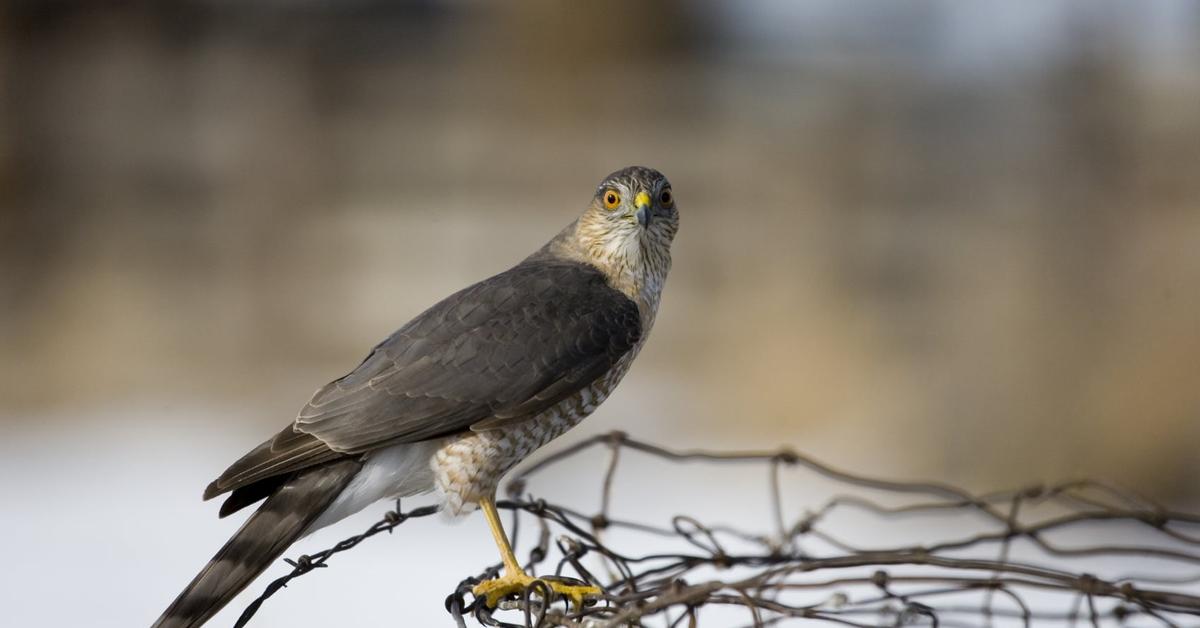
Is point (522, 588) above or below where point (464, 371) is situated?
below

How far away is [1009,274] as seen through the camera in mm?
8125

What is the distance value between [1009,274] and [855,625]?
6.58 meters

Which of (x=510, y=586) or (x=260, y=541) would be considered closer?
(x=260, y=541)

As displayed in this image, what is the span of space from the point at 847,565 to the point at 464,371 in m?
1.40

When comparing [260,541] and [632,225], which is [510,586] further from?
[632,225]

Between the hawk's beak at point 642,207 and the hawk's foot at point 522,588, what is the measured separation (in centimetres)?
111

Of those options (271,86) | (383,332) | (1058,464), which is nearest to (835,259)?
(1058,464)

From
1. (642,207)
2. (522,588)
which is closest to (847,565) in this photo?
(522,588)

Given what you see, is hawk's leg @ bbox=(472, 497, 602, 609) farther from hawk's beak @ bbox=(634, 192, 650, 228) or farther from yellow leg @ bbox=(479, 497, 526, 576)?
hawk's beak @ bbox=(634, 192, 650, 228)

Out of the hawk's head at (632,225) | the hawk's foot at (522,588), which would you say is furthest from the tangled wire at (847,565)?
the hawk's head at (632,225)

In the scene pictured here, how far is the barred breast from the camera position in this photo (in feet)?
9.96

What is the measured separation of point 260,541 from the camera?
276cm

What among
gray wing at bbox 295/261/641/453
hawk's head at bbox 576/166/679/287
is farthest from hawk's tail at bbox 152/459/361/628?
hawk's head at bbox 576/166/679/287

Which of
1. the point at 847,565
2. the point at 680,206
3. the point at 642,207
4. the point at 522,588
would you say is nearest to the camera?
the point at 847,565
